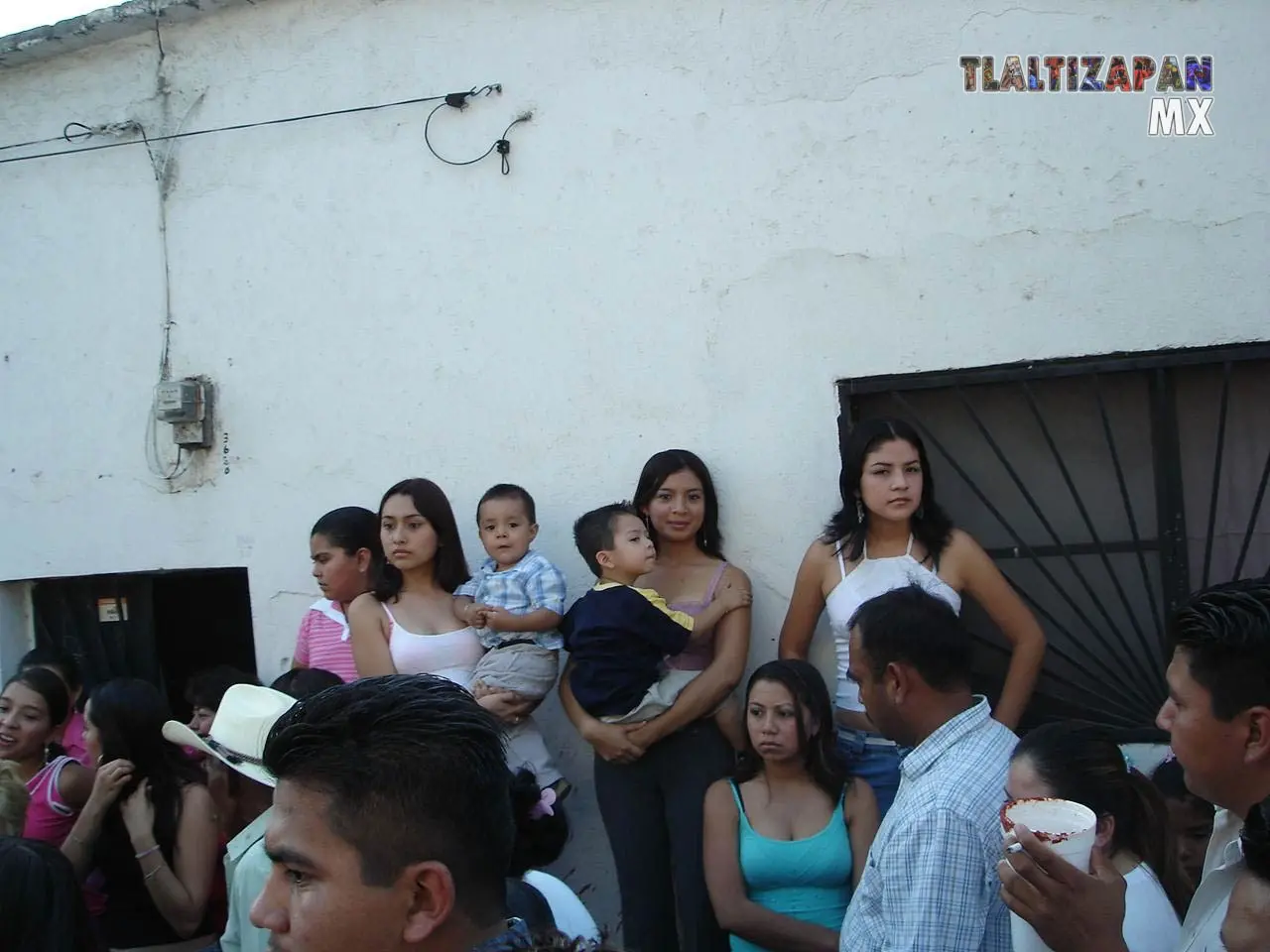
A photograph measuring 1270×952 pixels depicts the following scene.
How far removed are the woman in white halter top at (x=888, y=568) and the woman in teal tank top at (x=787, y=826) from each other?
26 cm

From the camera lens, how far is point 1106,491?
4477 mm

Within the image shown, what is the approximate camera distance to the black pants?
4148 millimetres

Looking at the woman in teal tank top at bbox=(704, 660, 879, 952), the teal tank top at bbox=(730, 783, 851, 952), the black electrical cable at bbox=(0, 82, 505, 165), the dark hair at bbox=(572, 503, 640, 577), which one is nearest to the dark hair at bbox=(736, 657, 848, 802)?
the woman in teal tank top at bbox=(704, 660, 879, 952)

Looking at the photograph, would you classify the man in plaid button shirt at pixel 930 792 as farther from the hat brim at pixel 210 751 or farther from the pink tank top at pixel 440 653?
the pink tank top at pixel 440 653

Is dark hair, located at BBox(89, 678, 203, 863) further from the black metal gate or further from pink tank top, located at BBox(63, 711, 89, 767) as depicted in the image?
the black metal gate

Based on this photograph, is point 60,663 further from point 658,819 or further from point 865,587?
point 865,587

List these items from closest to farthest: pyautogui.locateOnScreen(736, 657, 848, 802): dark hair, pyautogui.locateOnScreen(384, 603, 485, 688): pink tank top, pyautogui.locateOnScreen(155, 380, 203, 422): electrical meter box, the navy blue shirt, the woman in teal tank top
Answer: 1. the woman in teal tank top
2. pyautogui.locateOnScreen(736, 657, 848, 802): dark hair
3. the navy blue shirt
4. pyautogui.locateOnScreen(384, 603, 485, 688): pink tank top
5. pyautogui.locateOnScreen(155, 380, 203, 422): electrical meter box

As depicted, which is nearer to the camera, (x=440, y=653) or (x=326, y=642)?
(x=440, y=653)

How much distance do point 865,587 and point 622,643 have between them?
824 mm

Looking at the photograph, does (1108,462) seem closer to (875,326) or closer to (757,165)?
(875,326)

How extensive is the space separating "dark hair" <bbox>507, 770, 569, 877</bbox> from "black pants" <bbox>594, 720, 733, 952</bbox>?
1.20m

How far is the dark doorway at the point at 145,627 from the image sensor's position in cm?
590

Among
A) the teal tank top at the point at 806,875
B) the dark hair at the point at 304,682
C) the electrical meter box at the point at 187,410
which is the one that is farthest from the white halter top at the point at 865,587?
the electrical meter box at the point at 187,410

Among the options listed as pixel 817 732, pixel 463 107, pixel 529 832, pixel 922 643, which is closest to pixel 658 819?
pixel 817 732
